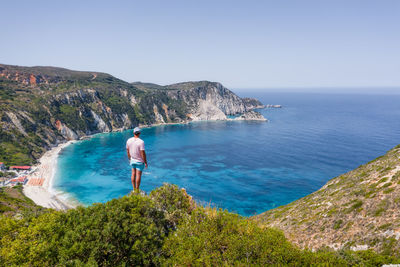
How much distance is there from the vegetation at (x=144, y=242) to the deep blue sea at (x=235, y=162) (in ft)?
113

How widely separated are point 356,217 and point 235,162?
275 feet

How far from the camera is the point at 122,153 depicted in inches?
4788

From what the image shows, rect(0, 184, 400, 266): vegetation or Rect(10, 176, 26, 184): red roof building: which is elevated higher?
Rect(0, 184, 400, 266): vegetation

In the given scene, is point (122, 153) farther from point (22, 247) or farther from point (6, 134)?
point (22, 247)

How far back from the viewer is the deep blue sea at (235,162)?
242 ft

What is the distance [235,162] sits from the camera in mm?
103000

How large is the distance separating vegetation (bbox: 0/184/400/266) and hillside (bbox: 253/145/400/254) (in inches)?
146

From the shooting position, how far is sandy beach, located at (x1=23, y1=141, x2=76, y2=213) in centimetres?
6725

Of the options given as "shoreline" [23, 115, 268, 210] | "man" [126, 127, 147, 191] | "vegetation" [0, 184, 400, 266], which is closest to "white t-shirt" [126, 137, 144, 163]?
"man" [126, 127, 147, 191]

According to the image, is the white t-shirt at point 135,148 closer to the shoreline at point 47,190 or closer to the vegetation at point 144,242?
the vegetation at point 144,242

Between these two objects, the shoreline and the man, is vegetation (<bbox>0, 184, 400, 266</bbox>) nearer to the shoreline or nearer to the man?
the man

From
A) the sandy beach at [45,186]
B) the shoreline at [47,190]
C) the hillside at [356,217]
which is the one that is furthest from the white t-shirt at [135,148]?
the sandy beach at [45,186]

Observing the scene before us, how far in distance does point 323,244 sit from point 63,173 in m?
100

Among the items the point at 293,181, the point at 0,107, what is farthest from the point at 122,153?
the point at 293,181
